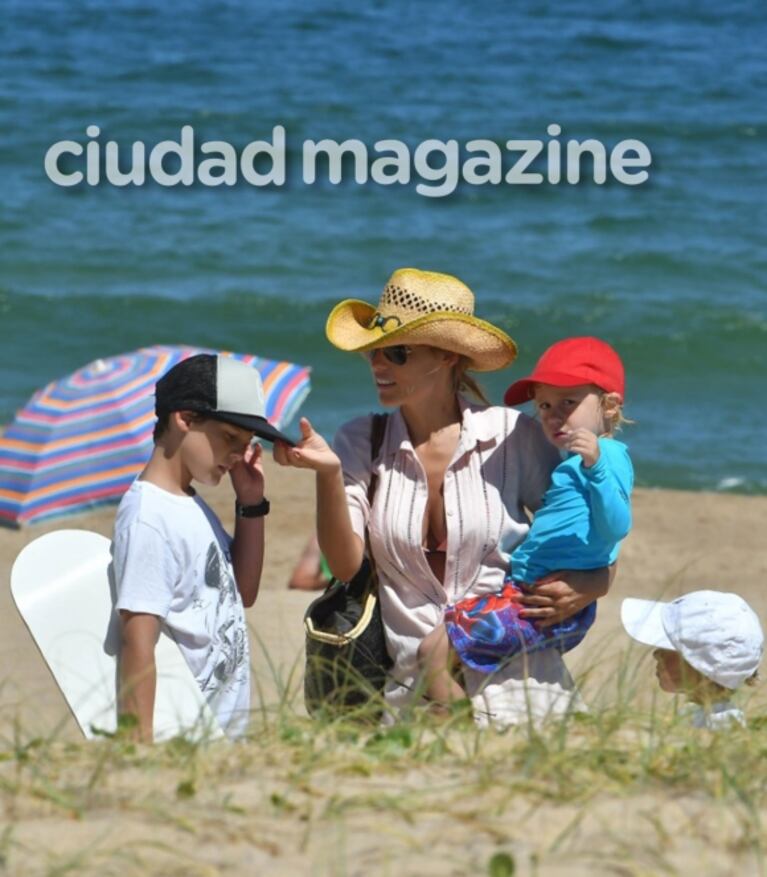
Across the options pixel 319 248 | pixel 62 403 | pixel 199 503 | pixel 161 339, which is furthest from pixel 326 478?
pixel 319 248

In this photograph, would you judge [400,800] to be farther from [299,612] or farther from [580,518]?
[299,612]

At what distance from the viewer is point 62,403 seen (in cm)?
756

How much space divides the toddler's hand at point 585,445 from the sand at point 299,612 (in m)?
0.49

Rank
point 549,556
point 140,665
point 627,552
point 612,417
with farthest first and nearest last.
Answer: point 627,552 → point 612,417 → point 549,556 → point 140,665

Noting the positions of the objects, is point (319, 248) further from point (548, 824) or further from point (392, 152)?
point (548, 824)

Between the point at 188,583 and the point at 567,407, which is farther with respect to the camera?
the point at 567,407

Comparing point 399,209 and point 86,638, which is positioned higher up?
point 399,209

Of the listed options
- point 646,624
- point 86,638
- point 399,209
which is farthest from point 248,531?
point 399,209

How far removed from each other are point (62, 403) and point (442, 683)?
4.34 metres

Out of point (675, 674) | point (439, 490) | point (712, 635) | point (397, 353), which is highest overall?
point (397, 353)

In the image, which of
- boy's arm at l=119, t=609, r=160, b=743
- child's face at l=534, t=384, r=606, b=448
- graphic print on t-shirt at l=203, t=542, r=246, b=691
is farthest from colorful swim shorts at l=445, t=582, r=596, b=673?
boy's arm at l=119, t=609, r=160, b=743

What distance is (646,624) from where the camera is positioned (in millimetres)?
3688

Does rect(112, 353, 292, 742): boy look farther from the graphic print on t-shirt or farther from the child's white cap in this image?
the child's white cap

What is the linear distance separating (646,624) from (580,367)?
2.11 feet
